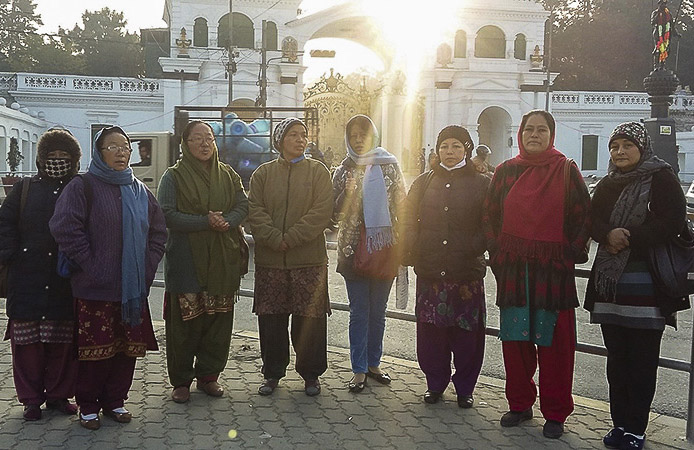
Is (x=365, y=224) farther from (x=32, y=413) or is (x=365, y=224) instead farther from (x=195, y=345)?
(x=32, y=413)

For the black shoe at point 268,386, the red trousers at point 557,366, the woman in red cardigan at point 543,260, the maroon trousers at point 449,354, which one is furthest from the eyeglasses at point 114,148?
the red trousers at point 557,366

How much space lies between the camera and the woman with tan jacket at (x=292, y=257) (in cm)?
484

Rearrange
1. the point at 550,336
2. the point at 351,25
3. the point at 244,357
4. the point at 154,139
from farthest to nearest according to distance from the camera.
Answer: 1. the point at 351,25
2. the point at 154,139
3. the point at 244,357
4. the point at 550,336

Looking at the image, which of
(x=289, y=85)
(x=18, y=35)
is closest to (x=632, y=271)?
(x=289, y=85)

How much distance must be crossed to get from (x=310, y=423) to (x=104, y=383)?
132 cm

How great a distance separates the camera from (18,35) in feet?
179

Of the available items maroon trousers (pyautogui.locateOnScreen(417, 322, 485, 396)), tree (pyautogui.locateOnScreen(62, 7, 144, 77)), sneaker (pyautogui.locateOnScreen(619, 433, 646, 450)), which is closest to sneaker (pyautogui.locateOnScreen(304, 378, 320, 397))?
maroon trousers (pyautogui.locateOnScreen(417, 322, 485, 396))

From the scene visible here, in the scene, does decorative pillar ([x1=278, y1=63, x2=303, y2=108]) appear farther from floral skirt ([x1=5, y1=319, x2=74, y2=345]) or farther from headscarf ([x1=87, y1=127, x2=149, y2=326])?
floral skirt ([x1=5, y1=319, x2=74, y2=345])

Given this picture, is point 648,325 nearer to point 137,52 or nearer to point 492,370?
point 492,370

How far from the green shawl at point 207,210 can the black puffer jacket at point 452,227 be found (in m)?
1.30

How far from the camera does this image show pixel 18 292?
4281mm

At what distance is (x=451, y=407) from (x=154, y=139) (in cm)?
1102

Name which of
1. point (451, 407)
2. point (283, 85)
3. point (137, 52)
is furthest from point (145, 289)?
point (137, 52)

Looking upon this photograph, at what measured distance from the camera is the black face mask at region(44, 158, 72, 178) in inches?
170
